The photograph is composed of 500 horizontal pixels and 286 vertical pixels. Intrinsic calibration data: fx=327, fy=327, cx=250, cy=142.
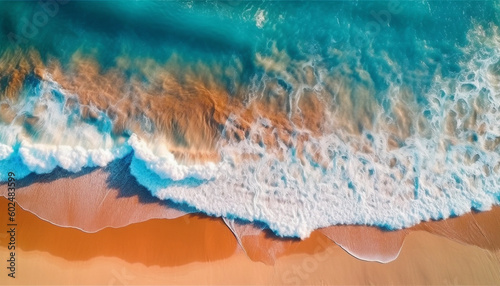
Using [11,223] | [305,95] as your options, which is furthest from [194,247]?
[305,95]

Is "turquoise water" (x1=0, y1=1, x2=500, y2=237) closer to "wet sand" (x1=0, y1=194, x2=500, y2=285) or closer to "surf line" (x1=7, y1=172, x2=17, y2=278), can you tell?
"surf line" (x1=7, y1=172, x2=17, y2=278)

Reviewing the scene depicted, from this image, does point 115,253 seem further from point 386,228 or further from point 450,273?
point 450,273

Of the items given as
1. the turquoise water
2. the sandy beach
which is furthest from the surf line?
the turquoise water

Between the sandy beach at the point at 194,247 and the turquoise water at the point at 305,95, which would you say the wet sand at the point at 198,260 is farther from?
the turquoise water at the point at 305,95

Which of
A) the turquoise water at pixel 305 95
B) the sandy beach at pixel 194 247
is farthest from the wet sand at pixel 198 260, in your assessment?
the turquoise water at pixel 305 95

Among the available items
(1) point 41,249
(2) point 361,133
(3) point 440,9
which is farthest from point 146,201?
(3) point 440,9
